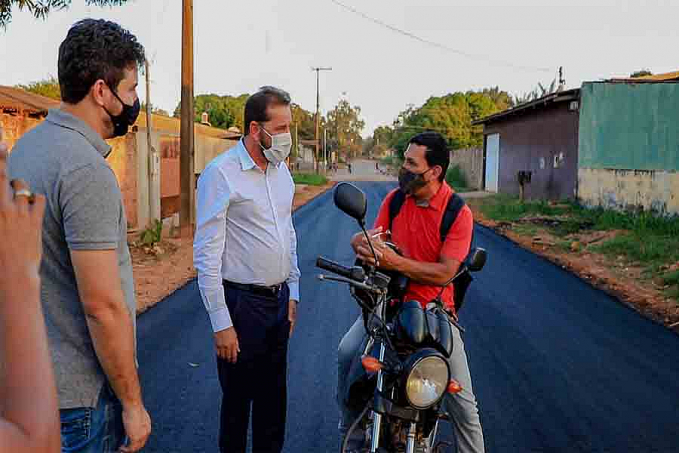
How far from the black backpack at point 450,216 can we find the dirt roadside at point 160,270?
4969 millimetres

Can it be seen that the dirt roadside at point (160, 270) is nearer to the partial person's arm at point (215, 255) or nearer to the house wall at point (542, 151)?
the partial person's arm at point (215, 255)

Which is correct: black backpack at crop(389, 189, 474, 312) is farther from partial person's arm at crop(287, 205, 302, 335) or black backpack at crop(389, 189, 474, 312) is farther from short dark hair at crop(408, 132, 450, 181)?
partial person's arm at crop(287, 205, 302, 335)

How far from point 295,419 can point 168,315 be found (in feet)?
11.2

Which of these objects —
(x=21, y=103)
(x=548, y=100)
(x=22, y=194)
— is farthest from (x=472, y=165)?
(x=22, y=194)

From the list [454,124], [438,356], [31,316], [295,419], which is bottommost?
[295,419]

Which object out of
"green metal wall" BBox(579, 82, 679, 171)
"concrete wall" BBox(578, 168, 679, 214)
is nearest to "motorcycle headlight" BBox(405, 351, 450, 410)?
"concrete wall" BBox(578, 168, 679, 214)

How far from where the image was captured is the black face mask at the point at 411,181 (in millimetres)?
3613

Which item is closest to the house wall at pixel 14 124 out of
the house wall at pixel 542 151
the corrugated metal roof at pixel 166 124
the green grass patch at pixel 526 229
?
the corrugated metal roof at pixel 166 124

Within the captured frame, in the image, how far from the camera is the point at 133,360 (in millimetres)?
2234

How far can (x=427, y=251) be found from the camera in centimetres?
358

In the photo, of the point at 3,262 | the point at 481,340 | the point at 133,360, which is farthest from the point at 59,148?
the point at 481,340

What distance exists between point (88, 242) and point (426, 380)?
129 centimetres

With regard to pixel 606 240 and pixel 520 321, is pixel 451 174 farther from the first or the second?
pixel 520 321

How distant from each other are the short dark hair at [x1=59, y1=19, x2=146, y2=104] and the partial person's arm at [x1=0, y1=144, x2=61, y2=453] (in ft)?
→ 3.68
